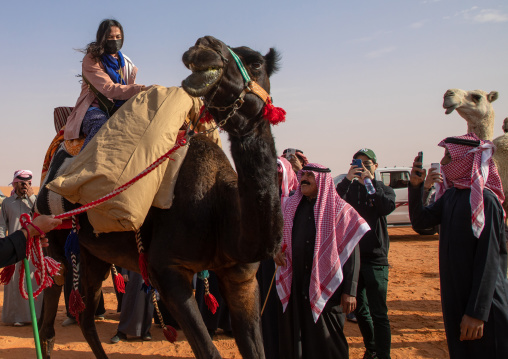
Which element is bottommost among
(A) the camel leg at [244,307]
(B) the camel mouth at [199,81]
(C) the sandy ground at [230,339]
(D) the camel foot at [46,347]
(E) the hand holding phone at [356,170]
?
(C) the sandy ground at [230,339]

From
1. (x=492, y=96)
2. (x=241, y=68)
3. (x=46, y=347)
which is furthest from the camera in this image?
(x=492, y=96)

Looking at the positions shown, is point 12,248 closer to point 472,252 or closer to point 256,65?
point 256,65

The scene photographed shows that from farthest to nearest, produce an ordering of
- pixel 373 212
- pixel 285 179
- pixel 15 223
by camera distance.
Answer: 1. pixel 15 223
2. pixel 285 179
3. pixel 373 212

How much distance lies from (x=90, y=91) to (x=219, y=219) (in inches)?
82.3

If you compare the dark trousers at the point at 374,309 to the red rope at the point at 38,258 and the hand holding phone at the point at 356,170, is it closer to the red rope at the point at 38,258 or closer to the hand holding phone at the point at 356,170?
the hand holding phone at the point at 356,170

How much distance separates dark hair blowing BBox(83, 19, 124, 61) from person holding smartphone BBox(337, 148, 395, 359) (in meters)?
3.13

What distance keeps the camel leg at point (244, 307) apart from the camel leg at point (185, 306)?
292mm

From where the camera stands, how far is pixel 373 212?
5.68 meters

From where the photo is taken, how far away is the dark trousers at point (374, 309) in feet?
17.3

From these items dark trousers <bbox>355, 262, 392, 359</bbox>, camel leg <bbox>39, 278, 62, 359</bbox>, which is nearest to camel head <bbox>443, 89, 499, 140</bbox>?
dark trousers <bbox>355, 262, 392, 359</bbox>

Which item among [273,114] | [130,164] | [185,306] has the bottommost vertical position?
[185,306]

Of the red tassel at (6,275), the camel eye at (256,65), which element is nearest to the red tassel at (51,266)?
the red tassel at (6,275)

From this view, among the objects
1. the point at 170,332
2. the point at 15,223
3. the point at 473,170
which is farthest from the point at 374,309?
the point at 15,223

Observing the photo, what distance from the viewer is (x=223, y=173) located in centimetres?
384
